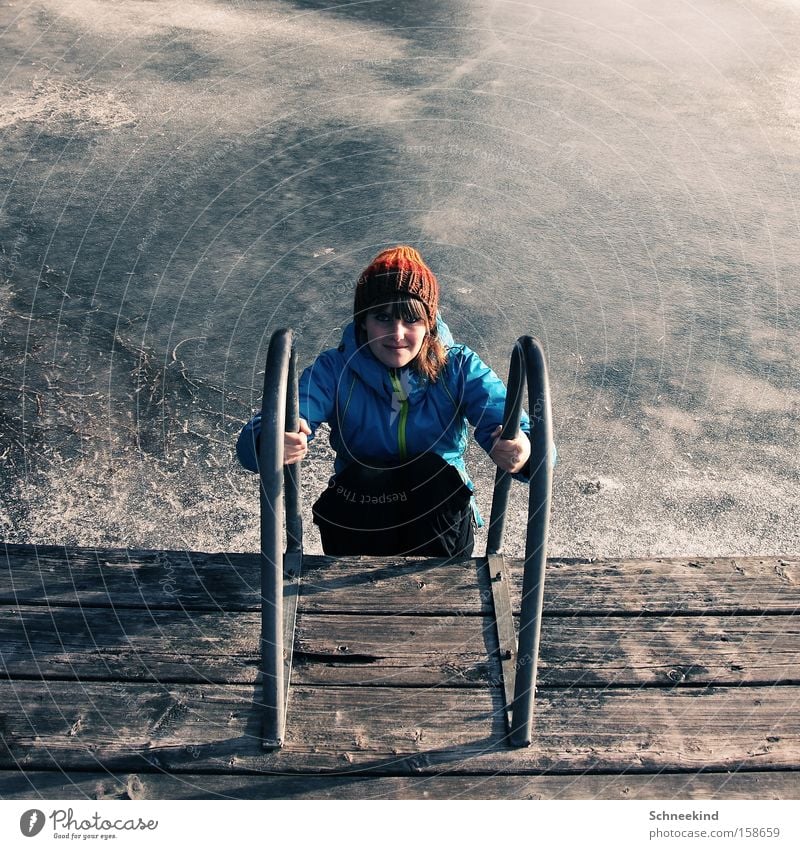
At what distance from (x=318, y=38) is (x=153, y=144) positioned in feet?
8.04

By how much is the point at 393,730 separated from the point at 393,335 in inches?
43.3

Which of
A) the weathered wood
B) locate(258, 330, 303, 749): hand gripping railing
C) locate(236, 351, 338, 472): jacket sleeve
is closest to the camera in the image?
locate(258, 330, 303, 749): hand gripping railing

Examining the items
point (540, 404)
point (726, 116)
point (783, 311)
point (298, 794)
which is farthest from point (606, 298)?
point (298, 794)

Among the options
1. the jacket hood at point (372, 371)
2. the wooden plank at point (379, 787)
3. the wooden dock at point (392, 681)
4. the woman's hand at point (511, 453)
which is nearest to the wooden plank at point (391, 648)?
the wooden dock at point (392, 681)

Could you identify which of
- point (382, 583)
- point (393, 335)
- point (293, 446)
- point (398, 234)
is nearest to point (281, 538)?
point (293, 446)

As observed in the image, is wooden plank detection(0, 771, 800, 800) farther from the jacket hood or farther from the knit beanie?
the knit beanie

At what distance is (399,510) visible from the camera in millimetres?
3102

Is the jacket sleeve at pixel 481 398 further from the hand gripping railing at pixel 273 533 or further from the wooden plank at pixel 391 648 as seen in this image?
the hand gripping railing at pixel 273 533

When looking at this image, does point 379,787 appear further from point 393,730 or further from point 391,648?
point 391,648

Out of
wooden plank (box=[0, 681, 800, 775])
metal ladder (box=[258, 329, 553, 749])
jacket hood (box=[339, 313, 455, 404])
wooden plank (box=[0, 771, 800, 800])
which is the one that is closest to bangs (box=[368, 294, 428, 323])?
jacket hood (box=[339, 313, 455, 404])

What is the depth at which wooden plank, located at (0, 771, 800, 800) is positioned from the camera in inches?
94.3

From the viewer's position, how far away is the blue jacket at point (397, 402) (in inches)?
120

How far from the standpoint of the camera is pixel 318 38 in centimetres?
902
